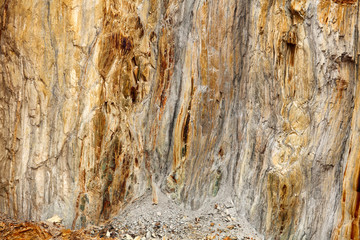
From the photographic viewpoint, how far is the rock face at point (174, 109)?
16.0 feet

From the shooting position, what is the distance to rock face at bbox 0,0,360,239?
488 centimetres

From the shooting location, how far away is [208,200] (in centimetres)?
570

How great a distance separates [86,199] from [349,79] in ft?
13.7

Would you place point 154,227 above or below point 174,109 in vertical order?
below

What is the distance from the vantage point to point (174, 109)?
5.76m

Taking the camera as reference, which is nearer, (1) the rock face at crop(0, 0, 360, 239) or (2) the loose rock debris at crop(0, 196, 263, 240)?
(1) the rock face at crop(0, 0, 360, 239)

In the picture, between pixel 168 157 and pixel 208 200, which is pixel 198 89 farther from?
pixel 208 200

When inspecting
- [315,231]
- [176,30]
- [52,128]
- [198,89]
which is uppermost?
[176,30]

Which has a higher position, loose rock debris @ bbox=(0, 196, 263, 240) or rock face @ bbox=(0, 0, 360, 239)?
rock face @ bbox=(0, 0, 360, 239)

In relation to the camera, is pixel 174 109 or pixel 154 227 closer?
pixel 154 227

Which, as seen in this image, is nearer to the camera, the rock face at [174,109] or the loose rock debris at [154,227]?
the rock face at [174,109]

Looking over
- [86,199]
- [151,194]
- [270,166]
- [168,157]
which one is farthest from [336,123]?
[86,199]

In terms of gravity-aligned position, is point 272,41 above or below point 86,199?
above

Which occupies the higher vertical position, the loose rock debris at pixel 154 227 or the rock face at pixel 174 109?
the rock face at pixel 174 109
